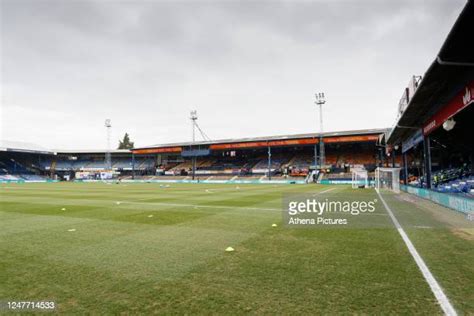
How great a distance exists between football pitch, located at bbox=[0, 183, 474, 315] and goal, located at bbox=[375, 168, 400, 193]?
21682 millimetres

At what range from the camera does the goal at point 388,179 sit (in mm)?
29000

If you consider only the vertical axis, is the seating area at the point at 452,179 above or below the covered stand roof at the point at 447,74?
below

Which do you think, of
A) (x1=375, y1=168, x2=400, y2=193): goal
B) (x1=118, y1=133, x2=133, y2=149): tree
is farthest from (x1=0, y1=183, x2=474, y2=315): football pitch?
(x1=118, y1=133, x2=133, y2=149): tree

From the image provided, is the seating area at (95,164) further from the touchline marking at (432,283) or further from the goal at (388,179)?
the touchline marking at (432,283)

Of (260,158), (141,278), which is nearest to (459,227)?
(141,278)

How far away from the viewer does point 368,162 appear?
55688 millimetres

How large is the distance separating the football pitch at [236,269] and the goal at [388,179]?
2168 centimetres

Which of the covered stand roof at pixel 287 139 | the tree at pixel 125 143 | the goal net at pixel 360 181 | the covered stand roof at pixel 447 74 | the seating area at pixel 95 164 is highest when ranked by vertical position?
the tree at pixel 125 143

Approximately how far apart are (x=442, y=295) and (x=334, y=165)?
55.8m

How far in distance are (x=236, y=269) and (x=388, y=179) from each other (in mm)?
33938

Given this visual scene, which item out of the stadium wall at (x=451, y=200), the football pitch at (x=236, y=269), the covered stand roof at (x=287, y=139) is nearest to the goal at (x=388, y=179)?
the stadium wall at (x=451, y=200)

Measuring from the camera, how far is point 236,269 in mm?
5094

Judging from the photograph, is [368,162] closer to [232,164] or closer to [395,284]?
[232,164]

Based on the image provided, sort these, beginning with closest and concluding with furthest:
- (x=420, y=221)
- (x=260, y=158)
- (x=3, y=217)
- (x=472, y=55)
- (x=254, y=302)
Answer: (x=254, y=302), (x=472, y=55), (x=420, y=221), (x=3, y=217), (x=260, y=158)
